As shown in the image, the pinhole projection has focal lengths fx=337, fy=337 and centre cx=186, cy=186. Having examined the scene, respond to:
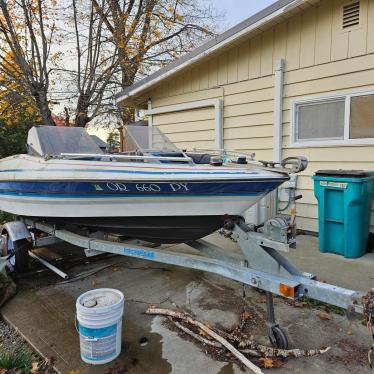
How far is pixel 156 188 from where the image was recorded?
2.67m

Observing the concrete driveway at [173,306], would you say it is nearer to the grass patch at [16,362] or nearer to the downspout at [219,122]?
the grass patch at [16,362]

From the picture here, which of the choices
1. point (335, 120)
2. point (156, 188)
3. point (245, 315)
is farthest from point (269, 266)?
point (335, 120)

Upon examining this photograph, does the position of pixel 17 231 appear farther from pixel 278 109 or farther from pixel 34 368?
pixel 278 109

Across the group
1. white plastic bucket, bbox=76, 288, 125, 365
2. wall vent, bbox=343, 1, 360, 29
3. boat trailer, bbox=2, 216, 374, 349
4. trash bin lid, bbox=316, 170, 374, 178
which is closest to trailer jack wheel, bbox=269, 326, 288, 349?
boat trailer, bbox=2, 216, 374, 349

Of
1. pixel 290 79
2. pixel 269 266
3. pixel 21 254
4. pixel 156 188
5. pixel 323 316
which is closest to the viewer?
pixel 269 266

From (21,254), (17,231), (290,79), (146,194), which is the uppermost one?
(290,79)

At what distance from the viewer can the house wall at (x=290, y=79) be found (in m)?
4.68

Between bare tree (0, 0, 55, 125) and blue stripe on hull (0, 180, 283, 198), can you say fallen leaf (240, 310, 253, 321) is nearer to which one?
blue stripe on hull (0, 180, 283, 198)

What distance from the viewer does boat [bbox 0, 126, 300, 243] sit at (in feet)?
8.41

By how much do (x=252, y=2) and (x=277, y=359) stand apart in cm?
1100

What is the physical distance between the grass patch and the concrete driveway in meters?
0.12

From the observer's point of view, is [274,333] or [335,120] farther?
[335,120]

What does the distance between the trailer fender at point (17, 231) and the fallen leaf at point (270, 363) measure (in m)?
3.02

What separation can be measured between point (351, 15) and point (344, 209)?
269cm
